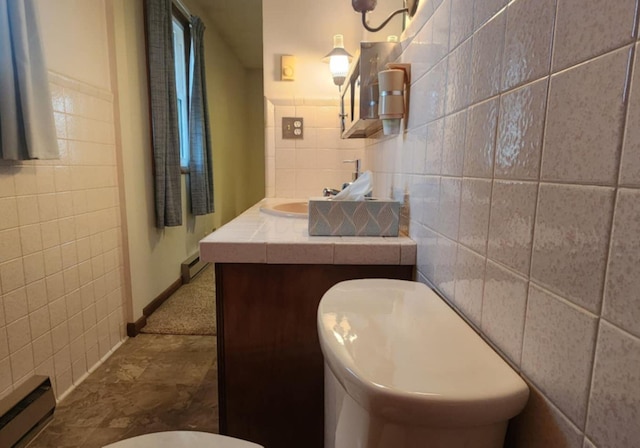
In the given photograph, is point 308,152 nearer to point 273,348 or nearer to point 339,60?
point 339,60

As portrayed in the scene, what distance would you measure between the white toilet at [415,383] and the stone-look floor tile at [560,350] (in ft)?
0.12

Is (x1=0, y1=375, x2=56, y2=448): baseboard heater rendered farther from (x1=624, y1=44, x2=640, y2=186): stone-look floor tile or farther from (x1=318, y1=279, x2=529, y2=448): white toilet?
(x1=624, y1=44, x2=640, y2=186): stone-look floor tile

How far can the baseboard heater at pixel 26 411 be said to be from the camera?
1.35 m

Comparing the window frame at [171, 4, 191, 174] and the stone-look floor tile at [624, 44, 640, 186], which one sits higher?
the window frame at [171, 4, 191, 174]

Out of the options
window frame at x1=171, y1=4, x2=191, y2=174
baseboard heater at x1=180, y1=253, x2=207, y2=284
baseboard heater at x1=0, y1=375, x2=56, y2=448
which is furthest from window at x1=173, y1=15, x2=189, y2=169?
baseboard heater at x1=0, y1=375, x2=56, y2=448

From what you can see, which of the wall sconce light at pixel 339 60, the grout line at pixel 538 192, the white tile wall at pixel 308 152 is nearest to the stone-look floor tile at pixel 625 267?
the grout line at pixel 538 192

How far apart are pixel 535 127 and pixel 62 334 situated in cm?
205

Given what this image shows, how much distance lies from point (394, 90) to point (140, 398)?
1.74 metres

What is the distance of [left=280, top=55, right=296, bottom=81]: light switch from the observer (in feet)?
7.96

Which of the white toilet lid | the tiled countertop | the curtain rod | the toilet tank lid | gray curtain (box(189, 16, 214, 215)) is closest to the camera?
the toilet tank lid

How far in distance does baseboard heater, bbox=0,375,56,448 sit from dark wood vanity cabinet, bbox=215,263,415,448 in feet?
2.78

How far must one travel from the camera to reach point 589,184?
0.43 m

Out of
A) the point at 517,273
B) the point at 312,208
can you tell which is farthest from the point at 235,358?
the point at 517,273

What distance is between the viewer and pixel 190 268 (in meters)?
3.42
